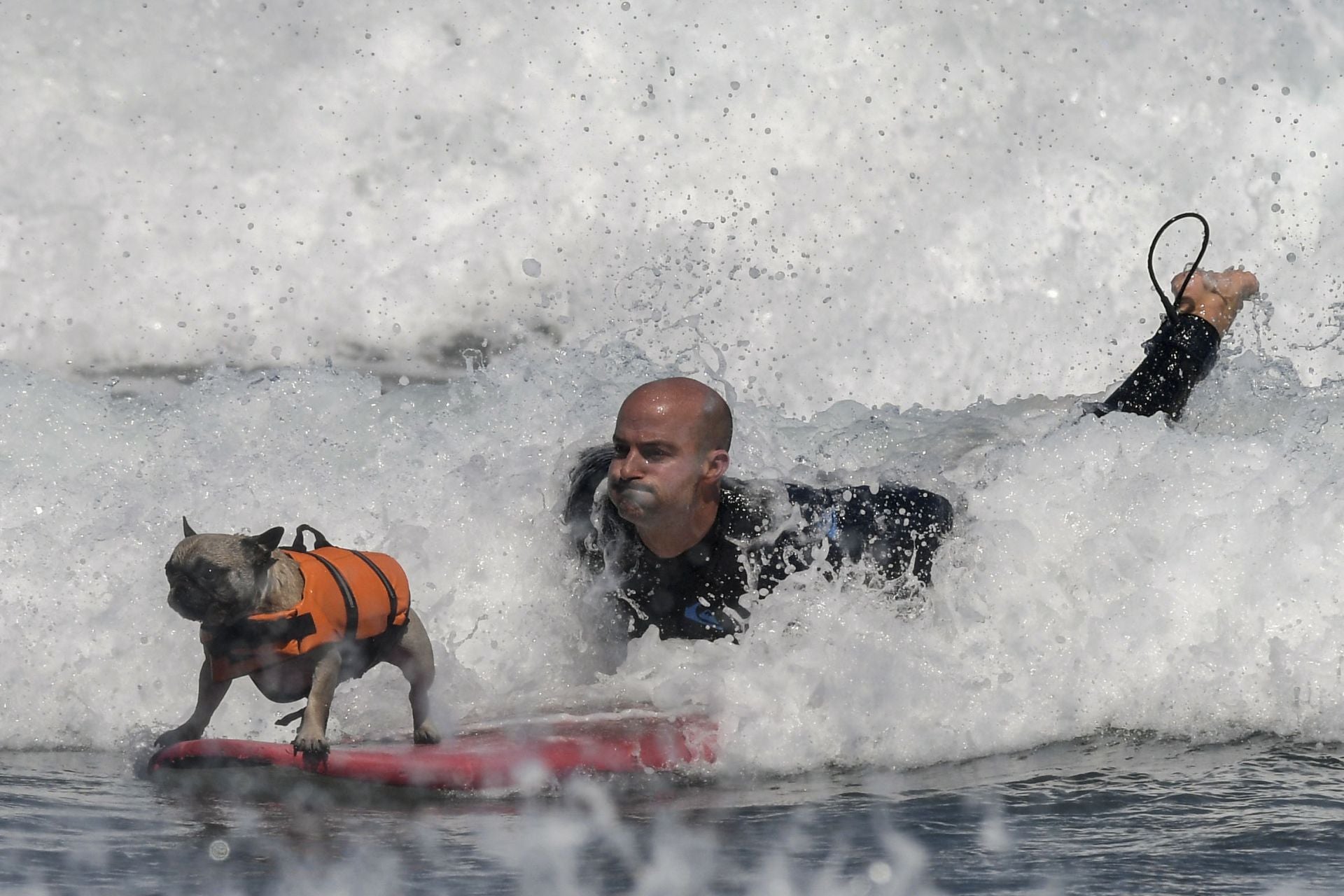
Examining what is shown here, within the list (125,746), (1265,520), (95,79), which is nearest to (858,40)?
(95,79)

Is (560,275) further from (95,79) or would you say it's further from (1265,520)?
(1265,520)

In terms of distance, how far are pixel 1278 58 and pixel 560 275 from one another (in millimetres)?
4443

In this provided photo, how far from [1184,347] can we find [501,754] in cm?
316

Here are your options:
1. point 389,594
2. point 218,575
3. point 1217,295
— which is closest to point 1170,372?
point 1217,295

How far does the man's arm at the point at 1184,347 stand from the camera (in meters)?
5.45

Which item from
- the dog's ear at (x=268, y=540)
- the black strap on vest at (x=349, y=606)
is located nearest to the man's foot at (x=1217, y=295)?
the black strap on vest at (x=349, y=606)

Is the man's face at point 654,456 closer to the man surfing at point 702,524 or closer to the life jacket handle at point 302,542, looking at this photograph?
the man surfing at point 702,524

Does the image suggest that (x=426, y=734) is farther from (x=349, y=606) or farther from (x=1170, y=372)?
(x=1170, y=372)

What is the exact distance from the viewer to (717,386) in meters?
7.37

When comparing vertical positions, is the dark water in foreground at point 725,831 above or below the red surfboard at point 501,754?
below

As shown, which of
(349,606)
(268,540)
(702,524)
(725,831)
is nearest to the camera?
(725,831)

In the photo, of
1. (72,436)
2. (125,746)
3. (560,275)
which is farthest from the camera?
(560,275)

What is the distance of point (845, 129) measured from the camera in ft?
28.7

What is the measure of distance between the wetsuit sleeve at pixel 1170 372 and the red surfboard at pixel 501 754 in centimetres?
235
